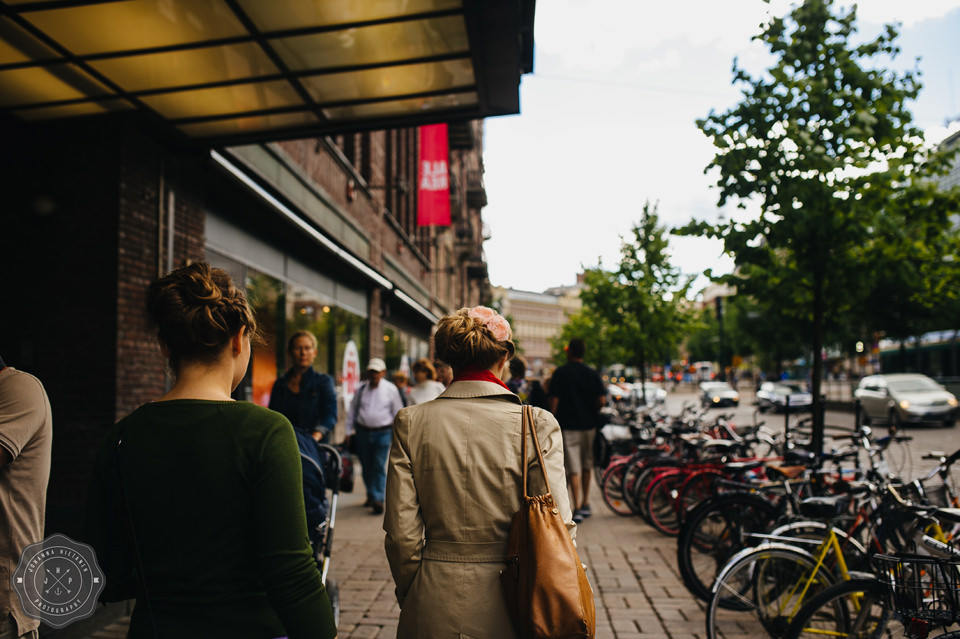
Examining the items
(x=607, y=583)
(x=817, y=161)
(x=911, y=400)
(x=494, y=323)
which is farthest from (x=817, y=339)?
(x=911, y=400)

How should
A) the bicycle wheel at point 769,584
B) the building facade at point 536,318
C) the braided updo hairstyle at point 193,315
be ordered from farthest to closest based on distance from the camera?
the building facade at point 536,318, the bicycle wheel at point 769,584, the braided updo hairstyle at point 193,315

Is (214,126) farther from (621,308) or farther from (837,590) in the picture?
(621,308)

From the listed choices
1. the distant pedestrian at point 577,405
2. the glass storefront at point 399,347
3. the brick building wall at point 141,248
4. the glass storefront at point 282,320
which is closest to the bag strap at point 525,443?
the brick building wall at point 141,248

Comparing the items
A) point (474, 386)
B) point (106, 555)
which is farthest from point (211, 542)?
point (474, 386)

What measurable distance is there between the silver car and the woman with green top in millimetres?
20826

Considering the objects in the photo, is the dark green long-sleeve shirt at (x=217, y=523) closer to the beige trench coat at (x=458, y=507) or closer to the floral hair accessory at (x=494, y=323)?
the beige trench coat at (x=458, y=507)

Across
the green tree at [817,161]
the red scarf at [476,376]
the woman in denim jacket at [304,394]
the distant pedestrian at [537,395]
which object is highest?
the green tree at [817,161]

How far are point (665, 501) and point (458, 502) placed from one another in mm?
5940

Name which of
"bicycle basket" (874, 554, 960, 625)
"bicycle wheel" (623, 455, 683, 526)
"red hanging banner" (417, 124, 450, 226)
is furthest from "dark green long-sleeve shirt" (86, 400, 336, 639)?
"red hanging banner" (417, 124, 450, 226)

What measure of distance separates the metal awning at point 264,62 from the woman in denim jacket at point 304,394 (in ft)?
7.36

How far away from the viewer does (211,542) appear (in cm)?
172

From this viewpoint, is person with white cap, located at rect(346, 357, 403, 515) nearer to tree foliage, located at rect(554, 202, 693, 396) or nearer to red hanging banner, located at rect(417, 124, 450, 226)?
red hanging banner, located at rect(417, 124, 450, 226)

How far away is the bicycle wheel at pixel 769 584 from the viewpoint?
397 centimetres

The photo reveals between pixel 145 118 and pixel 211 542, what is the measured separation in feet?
18.6
